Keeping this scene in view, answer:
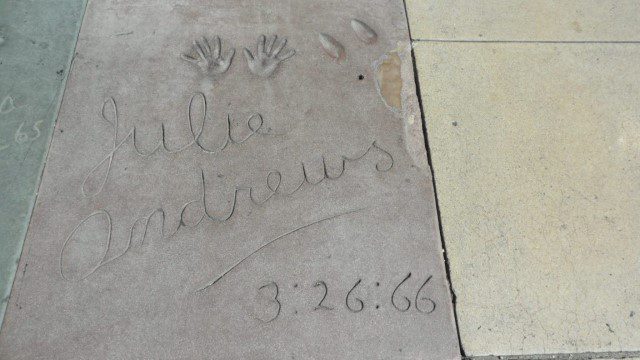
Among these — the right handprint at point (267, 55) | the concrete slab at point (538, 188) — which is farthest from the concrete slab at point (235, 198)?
the concrete slab at point (538, 188)

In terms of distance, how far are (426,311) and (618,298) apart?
77 centimetres

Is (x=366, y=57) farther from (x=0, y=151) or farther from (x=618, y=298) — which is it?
(x=0, y=151)

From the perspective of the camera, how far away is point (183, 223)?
Result: 5.73ft

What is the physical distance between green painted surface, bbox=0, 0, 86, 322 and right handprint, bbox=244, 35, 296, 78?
0.87 metres

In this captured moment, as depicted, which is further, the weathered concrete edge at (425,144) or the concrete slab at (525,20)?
the concrete slab at (525,20)

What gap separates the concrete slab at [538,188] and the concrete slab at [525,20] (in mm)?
72

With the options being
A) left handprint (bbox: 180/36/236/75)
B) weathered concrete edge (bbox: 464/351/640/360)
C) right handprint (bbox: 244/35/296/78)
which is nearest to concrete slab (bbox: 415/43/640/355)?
weathered concrete edge (bbox: 464/351/640/360)

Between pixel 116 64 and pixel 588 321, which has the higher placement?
pixel 116 64

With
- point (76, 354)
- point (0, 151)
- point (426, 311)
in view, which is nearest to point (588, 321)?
point (426, 311)

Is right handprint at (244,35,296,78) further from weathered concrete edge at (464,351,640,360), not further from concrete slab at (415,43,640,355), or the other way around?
weathered concrete edge at (464,351,640,360)

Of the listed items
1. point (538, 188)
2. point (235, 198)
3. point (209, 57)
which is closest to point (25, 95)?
point (209, 57)

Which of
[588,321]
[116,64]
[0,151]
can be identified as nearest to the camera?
[588,321]

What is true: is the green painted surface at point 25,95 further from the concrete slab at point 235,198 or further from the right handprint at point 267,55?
the right handprint at point 267,55

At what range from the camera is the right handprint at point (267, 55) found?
80.7 inches
